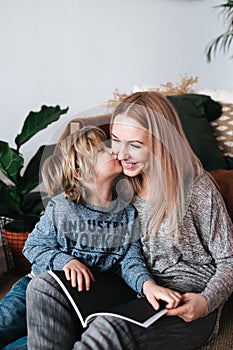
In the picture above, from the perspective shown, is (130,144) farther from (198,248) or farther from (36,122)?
(36,122)

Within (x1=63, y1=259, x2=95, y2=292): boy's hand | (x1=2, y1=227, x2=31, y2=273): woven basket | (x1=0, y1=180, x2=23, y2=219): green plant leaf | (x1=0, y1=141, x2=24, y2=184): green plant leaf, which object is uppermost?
(x1=0, y1=141, x2=24, y2=184): green plant leaf

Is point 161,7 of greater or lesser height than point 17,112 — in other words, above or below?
above

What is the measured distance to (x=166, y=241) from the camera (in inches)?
55.8

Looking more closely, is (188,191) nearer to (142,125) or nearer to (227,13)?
(142,125)

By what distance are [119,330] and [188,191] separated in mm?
397

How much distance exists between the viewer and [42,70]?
8.14 ft

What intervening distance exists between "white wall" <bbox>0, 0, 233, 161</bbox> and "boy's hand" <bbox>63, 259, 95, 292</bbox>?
1229 millimetres

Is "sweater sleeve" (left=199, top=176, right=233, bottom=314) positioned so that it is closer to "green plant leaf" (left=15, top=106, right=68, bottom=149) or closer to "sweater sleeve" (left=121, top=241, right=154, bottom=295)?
"sweater sleeve" (left=121, top=241, right=154, bottom=295)

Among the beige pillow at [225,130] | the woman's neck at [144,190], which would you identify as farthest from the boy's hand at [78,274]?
the beige pillow at [225,130]

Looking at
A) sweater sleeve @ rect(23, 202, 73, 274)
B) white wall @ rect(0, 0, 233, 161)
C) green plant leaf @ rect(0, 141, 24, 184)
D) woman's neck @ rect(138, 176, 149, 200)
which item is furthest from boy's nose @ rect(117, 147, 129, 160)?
white wall @ rect(0, 0, 233, 161)

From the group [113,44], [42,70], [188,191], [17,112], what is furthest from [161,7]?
[188,191]

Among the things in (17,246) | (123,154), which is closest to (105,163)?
(123,154)

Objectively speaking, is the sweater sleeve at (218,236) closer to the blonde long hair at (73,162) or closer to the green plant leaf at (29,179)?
the blonde long hair at (73,162)

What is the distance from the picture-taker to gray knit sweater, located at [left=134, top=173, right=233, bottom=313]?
1.38 metres
